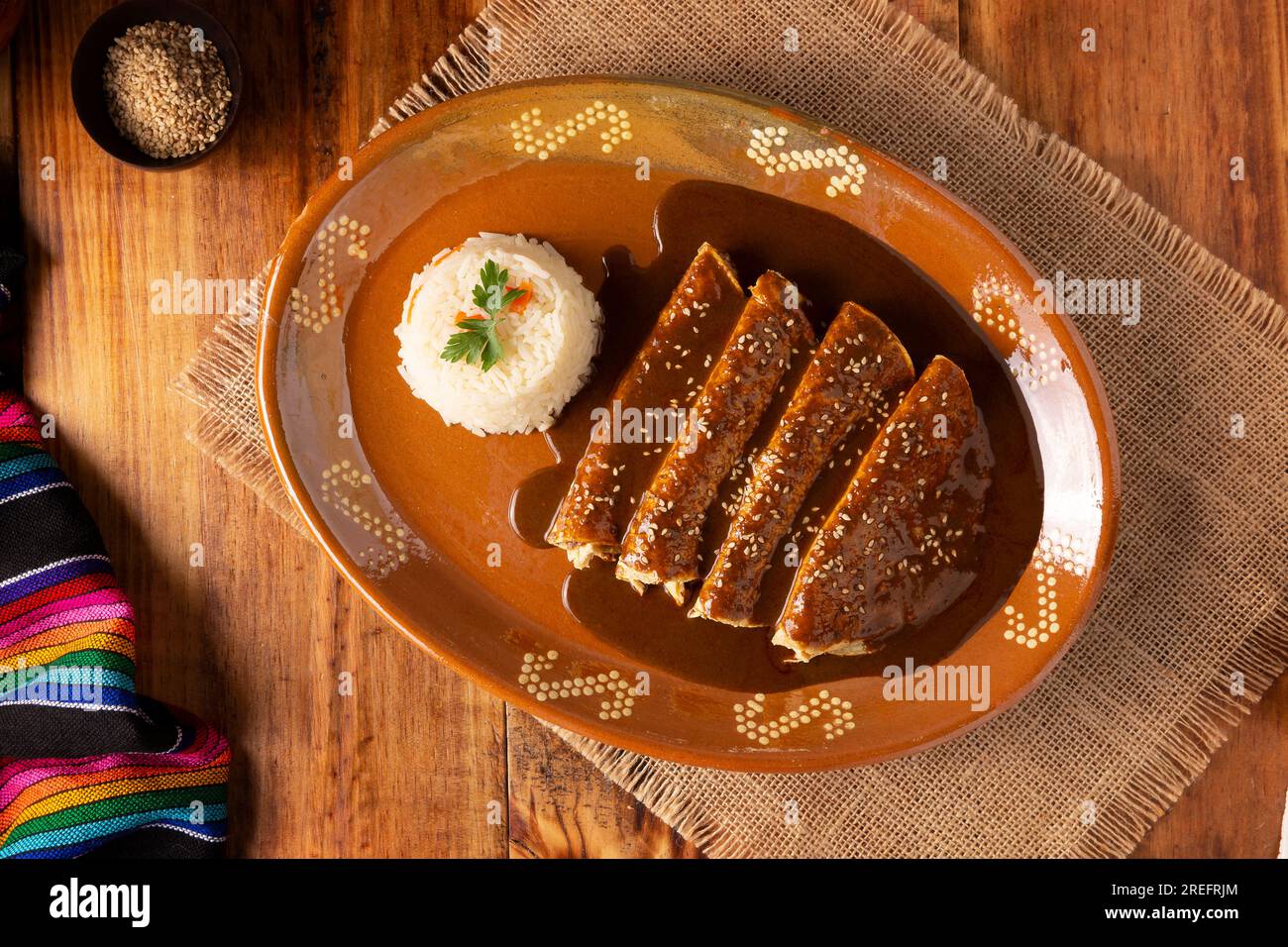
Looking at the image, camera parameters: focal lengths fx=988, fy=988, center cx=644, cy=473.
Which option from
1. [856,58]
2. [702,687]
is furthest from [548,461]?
[856,58]

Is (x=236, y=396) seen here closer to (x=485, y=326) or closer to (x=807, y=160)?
(x=485, y=326)

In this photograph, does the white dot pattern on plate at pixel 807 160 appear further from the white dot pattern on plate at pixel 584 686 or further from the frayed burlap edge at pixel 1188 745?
the frayed burlap edge at pixel 1188 745

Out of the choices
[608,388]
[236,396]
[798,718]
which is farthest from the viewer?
[236,396]

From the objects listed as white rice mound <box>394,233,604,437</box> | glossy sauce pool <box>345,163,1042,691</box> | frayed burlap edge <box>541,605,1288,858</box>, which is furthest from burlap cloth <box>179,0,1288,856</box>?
white rice mound <box>394,233,604,437</box>

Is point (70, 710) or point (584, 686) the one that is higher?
point (584, 686)

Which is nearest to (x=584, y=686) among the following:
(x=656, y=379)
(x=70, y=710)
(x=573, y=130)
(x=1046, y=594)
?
(x=656, y=379)

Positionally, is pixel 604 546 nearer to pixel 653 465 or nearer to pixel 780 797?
pixel 653 465
